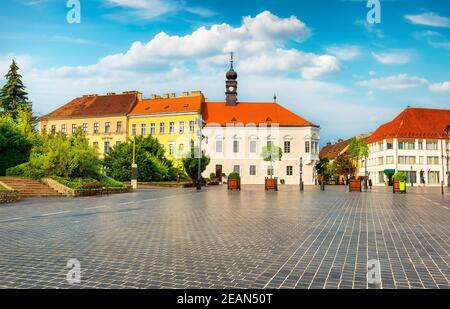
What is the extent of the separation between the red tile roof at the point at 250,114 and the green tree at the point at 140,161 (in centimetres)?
2310

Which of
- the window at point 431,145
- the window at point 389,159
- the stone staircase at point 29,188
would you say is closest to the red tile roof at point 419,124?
the window at point 431,145

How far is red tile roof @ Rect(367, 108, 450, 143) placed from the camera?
249 ft

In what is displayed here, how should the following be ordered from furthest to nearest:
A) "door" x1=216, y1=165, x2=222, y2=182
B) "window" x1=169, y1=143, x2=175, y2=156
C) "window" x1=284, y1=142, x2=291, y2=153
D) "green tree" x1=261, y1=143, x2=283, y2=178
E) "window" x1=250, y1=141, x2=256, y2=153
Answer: "window" x1=169, y1=143, x2=175, y2=156 → "window" x1=250, y1=141, x2=256, y2=153 → "window" x1=284, y1=142, x2=291, y2=153 → "door" x1=216, y1=165, x2=222, y2=182 → "green tree" x1=261, y1=143, x2=283, y2=178

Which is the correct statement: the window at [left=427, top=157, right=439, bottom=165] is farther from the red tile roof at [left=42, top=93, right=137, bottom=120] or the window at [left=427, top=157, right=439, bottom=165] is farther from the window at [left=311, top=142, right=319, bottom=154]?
the red tile roof at [left=42, top=93, right=137, bottom=120]

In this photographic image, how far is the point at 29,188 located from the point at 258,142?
1981 inches

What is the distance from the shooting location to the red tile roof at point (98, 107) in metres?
78.1

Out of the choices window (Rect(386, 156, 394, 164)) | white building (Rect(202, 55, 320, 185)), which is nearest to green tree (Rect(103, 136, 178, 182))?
white building (Rect(202, 55, 320, 185))

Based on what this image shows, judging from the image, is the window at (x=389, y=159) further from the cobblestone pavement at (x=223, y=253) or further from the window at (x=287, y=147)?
the cobblestone pavement at (x=223, y=253)

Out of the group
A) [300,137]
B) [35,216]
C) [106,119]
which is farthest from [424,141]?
[35,216]

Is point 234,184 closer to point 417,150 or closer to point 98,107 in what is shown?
point 98,107

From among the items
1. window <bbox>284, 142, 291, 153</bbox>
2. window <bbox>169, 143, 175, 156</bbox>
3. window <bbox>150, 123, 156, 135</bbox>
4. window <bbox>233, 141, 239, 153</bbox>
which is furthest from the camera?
window <bbox>150, 123, 156, 135</bbox>

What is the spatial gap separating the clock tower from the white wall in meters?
6.36

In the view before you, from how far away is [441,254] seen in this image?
24.9ft

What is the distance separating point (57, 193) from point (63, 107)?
61285mm
